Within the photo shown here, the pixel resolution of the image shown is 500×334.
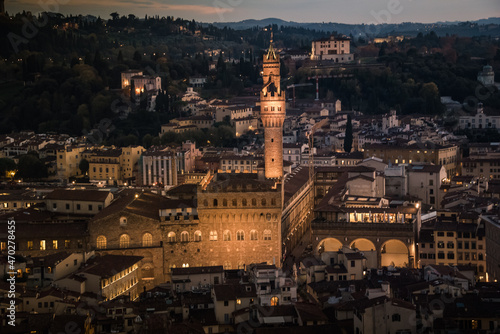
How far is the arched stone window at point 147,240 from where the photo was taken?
36531 mm

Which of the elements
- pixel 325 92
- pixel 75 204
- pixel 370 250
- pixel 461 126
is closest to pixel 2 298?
pixel 75 204

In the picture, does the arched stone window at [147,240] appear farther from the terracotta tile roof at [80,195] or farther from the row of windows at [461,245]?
the row of windows at [461,245]

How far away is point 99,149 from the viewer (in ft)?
219

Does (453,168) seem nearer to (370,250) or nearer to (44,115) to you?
(370,250)

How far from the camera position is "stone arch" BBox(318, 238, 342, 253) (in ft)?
129

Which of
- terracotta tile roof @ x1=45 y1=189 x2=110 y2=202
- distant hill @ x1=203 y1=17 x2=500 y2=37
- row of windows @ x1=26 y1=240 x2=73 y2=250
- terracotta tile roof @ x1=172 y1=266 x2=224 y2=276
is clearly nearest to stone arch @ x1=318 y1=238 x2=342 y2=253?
terracotta tile roof @ x1=172 y1=266 x2=224 y2=276

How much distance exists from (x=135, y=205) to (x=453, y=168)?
2734 centimetres

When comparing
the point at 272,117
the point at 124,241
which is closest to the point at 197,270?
the point at 124,241

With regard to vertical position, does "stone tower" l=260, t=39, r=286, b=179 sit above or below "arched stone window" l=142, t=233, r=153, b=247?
above

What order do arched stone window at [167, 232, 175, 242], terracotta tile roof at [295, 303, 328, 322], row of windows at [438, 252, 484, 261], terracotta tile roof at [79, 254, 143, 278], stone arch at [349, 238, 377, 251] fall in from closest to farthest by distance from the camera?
terracotta tile roof at [295, 303, 328, 322], terracotta tile roof at [79, 254, 143, 278], arched stone window at [167, 232, 175, 242], row of windows at [438, 252, 484, 261], stone arch at [349, 238, 377, 251]

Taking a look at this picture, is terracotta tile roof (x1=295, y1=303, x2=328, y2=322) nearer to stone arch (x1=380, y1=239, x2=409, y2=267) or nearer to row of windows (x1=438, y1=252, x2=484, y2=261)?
row of windows (x1=438, y1=252, x2=484, y2=261)

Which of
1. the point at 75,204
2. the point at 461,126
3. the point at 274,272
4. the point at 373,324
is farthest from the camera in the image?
the point at 461,126

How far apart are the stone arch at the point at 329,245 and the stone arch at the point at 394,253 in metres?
1.77

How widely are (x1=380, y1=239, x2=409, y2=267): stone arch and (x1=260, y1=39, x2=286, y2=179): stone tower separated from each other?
6.94m
